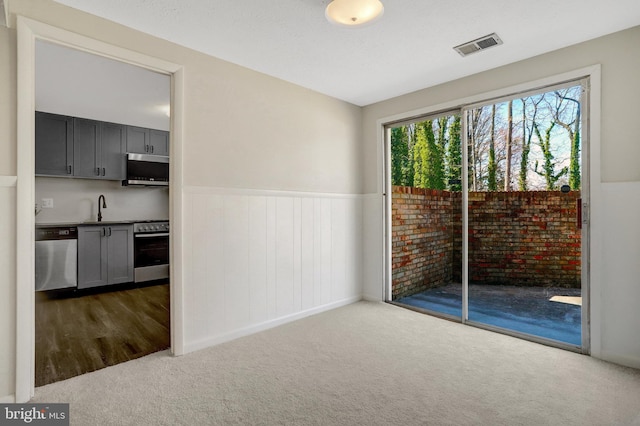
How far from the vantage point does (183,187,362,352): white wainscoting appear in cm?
259

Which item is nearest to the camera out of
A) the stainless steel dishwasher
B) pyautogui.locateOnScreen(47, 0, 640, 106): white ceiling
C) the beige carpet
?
the beige carpet

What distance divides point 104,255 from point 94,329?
1744mm

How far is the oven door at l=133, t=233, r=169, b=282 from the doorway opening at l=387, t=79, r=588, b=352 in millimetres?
3451

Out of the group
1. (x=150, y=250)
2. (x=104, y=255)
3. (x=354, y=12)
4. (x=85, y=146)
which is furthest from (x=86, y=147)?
(x=354, y=12)

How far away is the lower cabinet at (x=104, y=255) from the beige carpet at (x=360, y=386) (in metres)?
2.60

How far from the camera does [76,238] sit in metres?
A: 4.25

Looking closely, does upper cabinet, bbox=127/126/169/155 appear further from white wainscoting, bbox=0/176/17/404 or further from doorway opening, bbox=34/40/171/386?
white wainscoting, bbox=0/176/17/404

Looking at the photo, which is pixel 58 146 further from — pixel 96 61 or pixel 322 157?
pixel 322 157

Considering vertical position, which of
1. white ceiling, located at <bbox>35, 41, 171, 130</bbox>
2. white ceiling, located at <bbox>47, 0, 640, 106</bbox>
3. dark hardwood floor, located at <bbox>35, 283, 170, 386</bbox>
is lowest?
dark hardwood floor, located at <bbox>35, 283, 170, 386</bbox>

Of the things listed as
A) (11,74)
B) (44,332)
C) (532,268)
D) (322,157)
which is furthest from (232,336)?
(532,268)

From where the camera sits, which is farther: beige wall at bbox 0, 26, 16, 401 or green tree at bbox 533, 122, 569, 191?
green tree at bbox 533, 122, 569, 191

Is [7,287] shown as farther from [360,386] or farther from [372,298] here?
[372,298]

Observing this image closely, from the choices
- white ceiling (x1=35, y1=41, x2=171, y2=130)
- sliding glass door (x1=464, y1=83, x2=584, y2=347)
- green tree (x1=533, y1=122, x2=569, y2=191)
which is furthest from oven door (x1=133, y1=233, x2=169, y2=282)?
green tree (x1=533, y1=122, x2=569, y2=191)

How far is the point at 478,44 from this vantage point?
8.15ft
